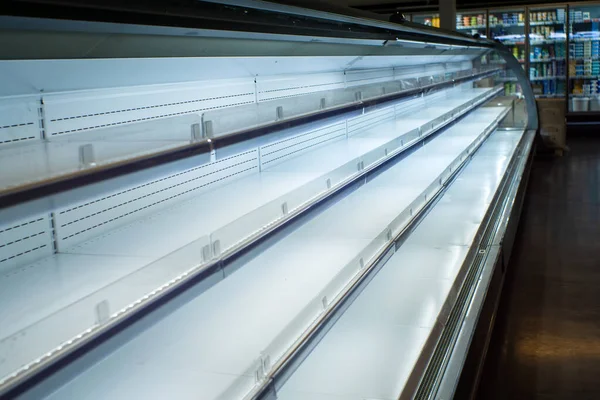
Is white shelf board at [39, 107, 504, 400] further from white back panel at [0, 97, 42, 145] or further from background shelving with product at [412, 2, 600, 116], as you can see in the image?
background shelving with product at [412, 2, 600, 116]

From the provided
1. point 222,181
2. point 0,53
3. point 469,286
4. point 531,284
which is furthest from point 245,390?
point 531,284

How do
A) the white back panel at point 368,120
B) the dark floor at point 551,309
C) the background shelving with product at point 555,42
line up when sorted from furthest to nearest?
the background shelving with product at point 555,42 → the white back panel at point 368,120 → the dark floor at point 551,309

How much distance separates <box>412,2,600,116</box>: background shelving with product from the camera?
1086 cm

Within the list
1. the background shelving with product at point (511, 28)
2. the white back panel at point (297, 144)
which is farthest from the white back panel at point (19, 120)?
the background shelving with product at point (511, 28)

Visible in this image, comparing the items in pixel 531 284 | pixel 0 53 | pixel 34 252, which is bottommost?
pixel 531 284

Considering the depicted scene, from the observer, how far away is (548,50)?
11.1 m

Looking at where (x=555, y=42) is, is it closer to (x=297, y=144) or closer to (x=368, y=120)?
(x=368, y=120)

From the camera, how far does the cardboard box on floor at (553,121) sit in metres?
8.90

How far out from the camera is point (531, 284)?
14.1 ft

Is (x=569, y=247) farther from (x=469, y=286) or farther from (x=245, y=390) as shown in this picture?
(x=245, y=390)

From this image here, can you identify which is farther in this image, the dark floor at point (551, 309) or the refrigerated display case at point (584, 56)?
the refrigerated display case at point (584, 56)

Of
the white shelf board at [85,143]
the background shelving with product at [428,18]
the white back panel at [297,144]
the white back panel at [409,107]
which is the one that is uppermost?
the background shelving with product at [428,18]

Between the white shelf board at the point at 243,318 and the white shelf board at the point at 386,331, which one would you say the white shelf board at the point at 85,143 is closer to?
the white shelf board at the point at 243,318

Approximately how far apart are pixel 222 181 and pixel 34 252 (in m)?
1.04
